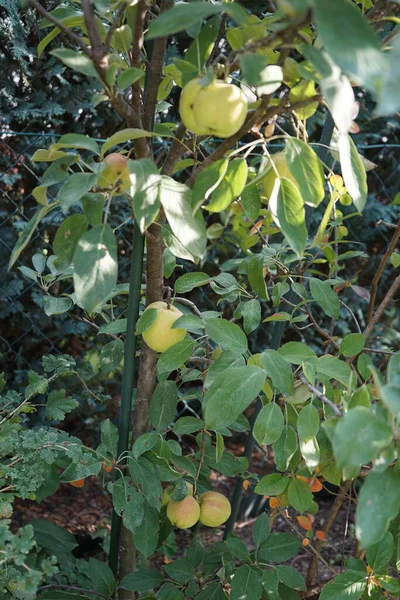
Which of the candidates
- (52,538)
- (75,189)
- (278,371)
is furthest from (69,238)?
(52,538)

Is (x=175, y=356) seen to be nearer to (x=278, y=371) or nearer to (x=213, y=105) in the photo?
(x=278, y=371)

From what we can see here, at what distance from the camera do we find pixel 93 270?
2.36 feet

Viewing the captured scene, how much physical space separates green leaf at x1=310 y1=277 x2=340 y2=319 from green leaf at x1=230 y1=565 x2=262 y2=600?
45 centimetres

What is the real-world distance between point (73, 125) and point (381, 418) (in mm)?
1774

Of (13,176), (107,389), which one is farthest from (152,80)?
(107,389)

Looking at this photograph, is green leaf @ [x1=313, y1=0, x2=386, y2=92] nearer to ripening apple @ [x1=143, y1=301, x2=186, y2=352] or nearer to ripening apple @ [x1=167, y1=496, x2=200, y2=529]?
ripening apple @ [x1=143, y1=301, x2=186, y2=352]

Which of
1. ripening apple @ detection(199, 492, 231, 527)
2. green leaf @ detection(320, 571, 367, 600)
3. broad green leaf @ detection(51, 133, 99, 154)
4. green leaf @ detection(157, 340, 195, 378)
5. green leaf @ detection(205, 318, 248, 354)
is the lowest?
ripening apple @ detection(199, 492, 231, 527)

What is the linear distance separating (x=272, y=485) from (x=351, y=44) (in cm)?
73

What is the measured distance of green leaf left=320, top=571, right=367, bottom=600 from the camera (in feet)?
2.97

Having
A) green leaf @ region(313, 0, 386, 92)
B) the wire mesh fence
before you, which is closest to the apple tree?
green leaf @ region(313, 0, 386, 92)

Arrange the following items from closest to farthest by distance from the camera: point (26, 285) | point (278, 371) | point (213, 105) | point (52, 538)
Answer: point (213, 105), point (278, 371), point (52, 538), point (26, 285)

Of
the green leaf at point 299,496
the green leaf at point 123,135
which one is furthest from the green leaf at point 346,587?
the green leaf at point 123,135

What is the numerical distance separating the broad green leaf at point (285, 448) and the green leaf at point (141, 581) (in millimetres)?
361

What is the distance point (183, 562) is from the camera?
45.5 inches
